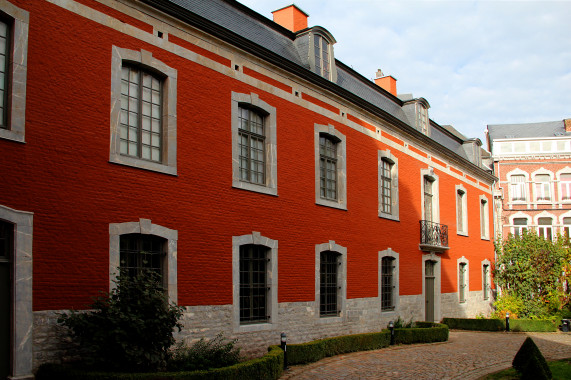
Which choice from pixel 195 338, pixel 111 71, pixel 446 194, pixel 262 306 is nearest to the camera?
pixel 111 71

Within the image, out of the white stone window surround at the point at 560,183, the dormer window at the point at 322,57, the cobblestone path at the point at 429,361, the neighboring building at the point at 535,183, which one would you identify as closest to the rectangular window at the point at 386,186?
the dormer window at the point at 322,57

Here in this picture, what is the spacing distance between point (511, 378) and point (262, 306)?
18.1 ft

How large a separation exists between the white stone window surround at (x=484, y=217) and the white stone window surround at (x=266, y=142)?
18.2m

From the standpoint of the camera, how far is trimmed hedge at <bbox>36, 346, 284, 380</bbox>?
25.3 feet

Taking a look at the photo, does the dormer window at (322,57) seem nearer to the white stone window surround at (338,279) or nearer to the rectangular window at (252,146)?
the rectangular window at (252,146)

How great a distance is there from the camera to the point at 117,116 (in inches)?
380

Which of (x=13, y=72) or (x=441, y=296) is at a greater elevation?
(x=13, y=72)

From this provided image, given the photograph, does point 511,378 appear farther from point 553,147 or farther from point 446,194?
point 553,147

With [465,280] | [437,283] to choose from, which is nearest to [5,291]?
[437,283]

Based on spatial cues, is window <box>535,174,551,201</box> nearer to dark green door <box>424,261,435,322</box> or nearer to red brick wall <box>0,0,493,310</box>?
dark green door <box>424,261,435,322</box>

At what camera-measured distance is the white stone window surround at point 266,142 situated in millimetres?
12109

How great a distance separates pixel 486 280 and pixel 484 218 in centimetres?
329

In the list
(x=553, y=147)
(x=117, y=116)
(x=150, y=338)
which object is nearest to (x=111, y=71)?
(x=117, y=116)

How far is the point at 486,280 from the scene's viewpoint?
27984mm
